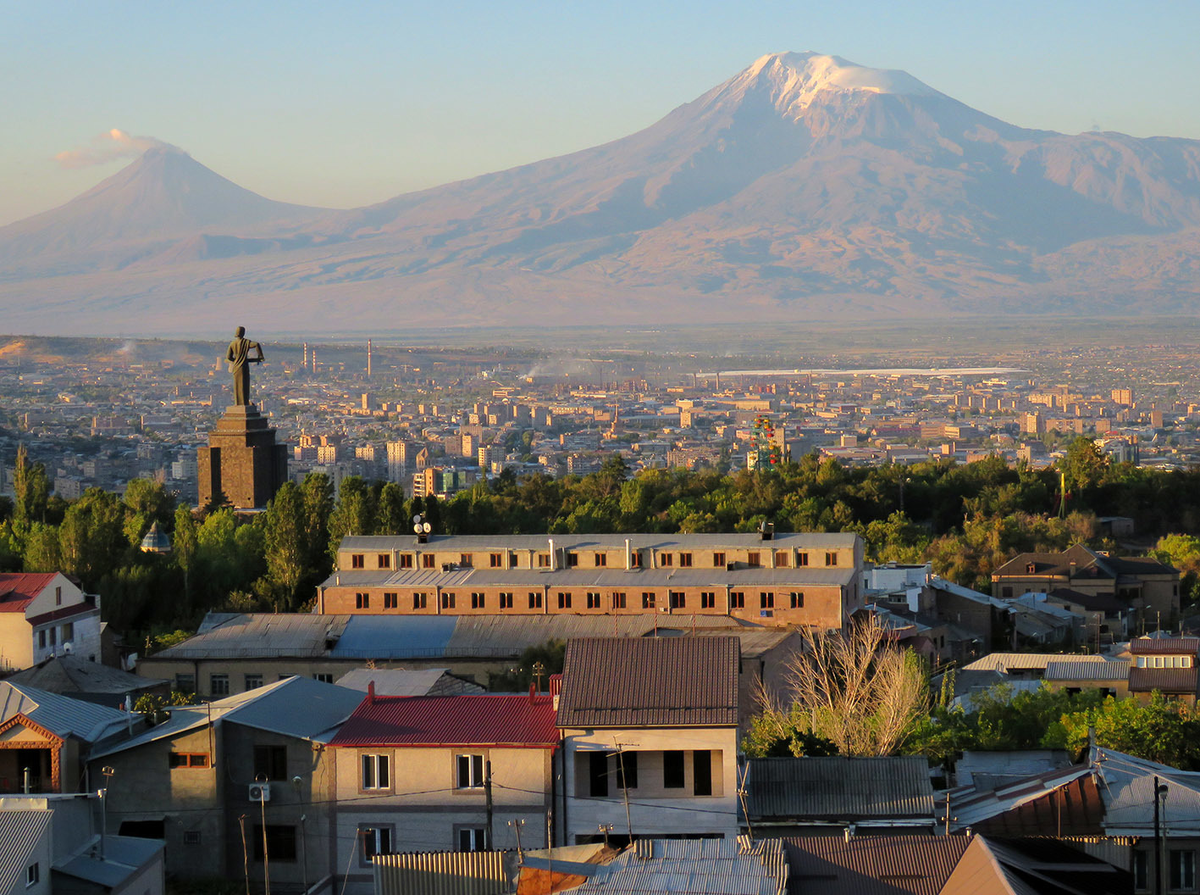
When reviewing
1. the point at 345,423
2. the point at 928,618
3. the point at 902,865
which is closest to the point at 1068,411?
the point at 345,423

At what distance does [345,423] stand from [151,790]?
16020 centimetres

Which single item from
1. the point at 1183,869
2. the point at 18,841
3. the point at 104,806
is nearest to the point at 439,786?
the point at 104,806

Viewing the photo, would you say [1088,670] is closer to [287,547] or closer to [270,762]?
[270,762]

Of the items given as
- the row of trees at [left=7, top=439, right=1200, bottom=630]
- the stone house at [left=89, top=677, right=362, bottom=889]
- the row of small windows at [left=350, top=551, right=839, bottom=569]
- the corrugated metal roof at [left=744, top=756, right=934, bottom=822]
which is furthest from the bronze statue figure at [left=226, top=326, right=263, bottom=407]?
the corrugated metal roof at [left=744, top=756, right=934, bottom=822]

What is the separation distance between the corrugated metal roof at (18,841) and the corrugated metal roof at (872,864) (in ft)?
20.3

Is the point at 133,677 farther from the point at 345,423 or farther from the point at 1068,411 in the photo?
the point at 1068,411

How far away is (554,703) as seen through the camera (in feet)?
66.1

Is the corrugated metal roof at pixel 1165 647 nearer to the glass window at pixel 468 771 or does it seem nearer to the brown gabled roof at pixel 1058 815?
the brown gabled roof at pixel 1058 815

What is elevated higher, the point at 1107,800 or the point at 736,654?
the point at 736,654

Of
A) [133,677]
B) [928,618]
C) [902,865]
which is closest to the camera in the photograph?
[902,865]

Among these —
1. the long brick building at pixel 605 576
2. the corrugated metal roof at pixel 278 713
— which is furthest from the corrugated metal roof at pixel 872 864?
the long brick building at pixel 605 576

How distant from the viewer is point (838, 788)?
63.3 feet

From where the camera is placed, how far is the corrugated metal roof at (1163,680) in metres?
31.2

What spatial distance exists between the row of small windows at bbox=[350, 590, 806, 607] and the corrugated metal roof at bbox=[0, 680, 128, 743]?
16574mm
